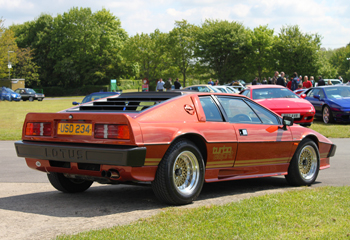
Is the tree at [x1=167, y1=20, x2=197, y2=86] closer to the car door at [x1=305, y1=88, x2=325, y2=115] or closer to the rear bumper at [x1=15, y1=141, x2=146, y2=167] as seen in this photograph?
the car door at [x1=305, y1=88, x2=325, y2=115]

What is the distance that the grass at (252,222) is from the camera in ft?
12.0

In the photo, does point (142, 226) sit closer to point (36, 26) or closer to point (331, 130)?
point (331, 130)

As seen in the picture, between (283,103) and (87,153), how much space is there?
426 inches

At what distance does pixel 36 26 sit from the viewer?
79562mm

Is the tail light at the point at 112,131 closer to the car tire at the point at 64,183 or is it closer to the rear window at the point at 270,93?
the car tire at the point at 64,183

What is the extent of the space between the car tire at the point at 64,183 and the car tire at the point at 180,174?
5.04ft

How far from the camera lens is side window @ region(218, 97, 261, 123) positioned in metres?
5.72

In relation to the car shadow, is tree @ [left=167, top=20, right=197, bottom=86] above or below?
above

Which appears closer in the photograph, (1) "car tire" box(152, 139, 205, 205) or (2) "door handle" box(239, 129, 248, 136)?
(1) "car tire" box(152, 139, 205, 205)

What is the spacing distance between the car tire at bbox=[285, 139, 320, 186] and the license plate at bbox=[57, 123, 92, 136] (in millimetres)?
3168

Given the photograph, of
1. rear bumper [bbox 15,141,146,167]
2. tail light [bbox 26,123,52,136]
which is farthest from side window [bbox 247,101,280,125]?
tail light [bbox 26,123,52,136]

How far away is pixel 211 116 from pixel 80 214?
2049 millimetres

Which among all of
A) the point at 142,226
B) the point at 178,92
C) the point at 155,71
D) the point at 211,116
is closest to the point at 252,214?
the point at 142,226

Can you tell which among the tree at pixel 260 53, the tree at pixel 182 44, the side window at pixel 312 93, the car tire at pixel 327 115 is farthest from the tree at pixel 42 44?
the car tire at pixel 327 115
